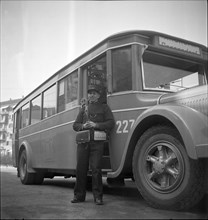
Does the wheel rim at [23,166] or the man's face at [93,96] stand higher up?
the man's face at [93,96]

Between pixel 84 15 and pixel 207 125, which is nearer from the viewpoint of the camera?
pixel 207 125

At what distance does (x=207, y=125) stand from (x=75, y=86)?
310cm

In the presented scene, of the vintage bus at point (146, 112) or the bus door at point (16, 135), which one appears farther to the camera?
the bus door at point (16, 135)

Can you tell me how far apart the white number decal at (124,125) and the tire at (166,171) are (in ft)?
1.36

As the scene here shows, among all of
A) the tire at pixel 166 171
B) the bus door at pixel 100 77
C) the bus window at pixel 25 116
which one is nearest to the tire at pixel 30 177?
the bus window at pixel 25 116

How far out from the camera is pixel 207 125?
10.6 feet

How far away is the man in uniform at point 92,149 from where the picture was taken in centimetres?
412

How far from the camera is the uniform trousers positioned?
4105 mm

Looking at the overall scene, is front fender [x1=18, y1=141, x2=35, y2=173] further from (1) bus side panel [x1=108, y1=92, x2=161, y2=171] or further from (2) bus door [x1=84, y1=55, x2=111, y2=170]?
(1) bus side panel [x1=108, y1=92, x2=161, y2=171]

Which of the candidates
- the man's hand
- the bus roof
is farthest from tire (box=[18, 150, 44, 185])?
the man's hand

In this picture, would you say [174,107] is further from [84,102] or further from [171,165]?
[84,102]

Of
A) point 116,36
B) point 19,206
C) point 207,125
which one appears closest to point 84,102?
point 116,36

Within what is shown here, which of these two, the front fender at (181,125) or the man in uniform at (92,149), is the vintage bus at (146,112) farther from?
the man in uniform at (92,149)

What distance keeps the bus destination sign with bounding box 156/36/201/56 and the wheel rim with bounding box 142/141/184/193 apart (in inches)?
65.5
